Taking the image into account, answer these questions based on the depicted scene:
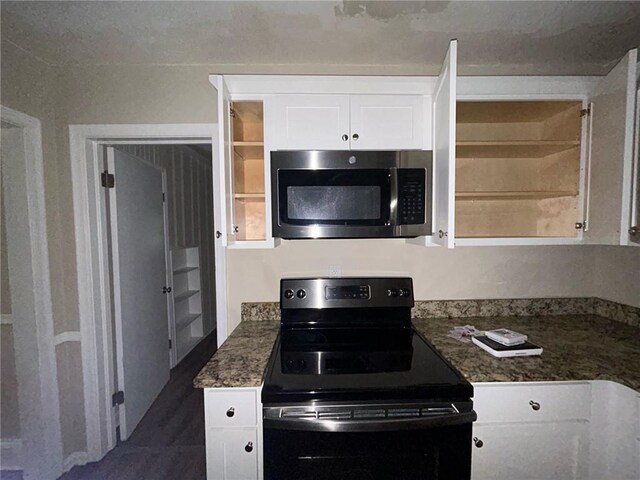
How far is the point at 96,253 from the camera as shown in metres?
1.75

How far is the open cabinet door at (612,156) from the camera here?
1236 mm

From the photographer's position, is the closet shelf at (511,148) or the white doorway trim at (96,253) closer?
the closet shelf at (511,148)

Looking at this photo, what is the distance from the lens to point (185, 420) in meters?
2.17

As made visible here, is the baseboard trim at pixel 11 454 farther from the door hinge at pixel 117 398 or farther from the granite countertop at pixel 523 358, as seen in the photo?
the granite countertop at pixel 523 358

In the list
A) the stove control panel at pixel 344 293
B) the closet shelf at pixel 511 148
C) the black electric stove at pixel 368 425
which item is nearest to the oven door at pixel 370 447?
the black electric stove at pixel 368 425

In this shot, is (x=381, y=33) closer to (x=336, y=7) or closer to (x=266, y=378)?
(x=336, y=7)

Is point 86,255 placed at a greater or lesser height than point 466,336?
greater

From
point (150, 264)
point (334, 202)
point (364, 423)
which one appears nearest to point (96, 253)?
point (150, 264)

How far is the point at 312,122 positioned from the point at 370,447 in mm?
1381

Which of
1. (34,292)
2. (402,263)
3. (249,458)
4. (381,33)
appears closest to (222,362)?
(249,458)

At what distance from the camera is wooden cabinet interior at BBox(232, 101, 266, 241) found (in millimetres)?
1438

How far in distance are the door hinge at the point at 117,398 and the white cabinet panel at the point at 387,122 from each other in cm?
219

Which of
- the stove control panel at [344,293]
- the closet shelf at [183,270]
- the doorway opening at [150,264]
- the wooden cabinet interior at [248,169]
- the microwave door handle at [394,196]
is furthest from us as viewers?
the closet shelf at [183,270]

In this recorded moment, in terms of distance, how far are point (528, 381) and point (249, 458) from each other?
3.62 ft
